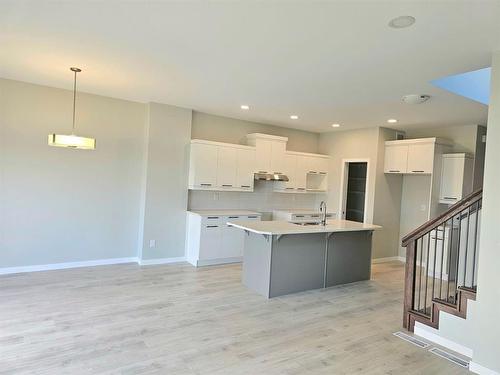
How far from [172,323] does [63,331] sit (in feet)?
3.38

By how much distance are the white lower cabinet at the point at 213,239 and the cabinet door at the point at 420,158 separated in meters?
3.16

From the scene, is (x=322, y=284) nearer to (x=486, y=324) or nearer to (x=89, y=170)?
(x=486, y=324)

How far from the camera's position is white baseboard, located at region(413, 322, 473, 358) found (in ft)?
10.2

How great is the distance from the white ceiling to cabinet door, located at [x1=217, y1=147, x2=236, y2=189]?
1.26 meters

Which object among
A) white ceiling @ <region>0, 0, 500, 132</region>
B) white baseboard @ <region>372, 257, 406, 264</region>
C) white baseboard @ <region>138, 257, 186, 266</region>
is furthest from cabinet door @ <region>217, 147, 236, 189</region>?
white baseboard @ <region>372, 257, 406, 264</region>

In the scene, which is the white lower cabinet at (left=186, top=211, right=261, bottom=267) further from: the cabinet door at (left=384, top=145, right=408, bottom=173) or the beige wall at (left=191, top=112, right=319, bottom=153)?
the cabinet door at (left=384, top=145, right=408, bottom=173)

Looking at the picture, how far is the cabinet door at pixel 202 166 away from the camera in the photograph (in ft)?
19.3

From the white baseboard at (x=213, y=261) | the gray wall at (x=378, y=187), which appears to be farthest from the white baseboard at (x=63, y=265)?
the gray wall at (x=378, y=187)

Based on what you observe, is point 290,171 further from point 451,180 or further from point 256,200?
point 451,180

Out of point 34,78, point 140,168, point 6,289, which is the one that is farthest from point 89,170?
point 6,289

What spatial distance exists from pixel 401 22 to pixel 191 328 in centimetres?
332

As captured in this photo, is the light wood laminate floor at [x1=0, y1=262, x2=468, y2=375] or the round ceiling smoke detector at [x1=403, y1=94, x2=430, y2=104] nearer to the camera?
the light wood laminate floor at [x1=0, y1=262, x2=468, y2=375]

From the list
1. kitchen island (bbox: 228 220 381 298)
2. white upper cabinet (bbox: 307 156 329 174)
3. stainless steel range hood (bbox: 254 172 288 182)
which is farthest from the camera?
white upper cabinet (bbox: 307 156 329 174)

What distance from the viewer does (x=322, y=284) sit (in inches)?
193
